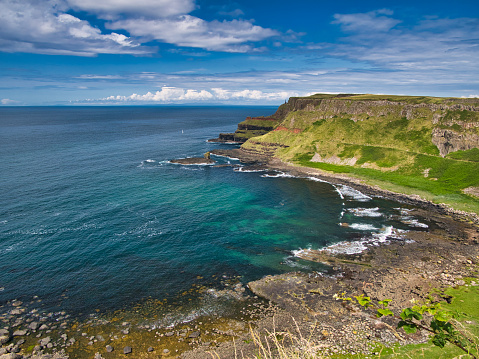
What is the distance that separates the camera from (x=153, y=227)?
235 ft

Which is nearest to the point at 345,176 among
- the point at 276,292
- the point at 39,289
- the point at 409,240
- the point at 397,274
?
the point at 409,240

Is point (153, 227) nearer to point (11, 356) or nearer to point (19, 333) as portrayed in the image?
point (19, 333)

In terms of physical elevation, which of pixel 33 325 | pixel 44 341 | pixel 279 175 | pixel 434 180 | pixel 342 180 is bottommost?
pixel 44 341

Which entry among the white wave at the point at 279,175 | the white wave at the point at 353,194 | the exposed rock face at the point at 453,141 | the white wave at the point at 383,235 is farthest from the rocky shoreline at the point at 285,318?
the exposed rock face at the point at 453,141

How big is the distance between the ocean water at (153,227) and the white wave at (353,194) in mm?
336

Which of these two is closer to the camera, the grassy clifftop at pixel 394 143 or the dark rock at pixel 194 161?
the grassy clifftop at pixel 394 143

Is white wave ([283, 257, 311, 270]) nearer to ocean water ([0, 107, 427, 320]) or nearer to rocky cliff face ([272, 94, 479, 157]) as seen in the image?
ocean water ([0, 107, 427, 320])

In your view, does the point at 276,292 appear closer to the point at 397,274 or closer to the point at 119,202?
the point at 397,274

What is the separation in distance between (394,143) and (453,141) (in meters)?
21.3

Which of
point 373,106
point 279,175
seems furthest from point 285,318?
point 373,106

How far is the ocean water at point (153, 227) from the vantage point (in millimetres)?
52188

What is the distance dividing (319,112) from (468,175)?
85.8 meters

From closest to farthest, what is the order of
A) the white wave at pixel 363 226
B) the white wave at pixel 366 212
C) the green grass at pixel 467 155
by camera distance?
1. the white wave at pixel 363 226
2. the white wave at pixel 366 212
3. the green grass at pixel 467 155

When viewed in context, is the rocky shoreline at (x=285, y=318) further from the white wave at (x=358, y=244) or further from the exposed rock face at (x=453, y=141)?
the exposed rock face at (x=453, y=141)
